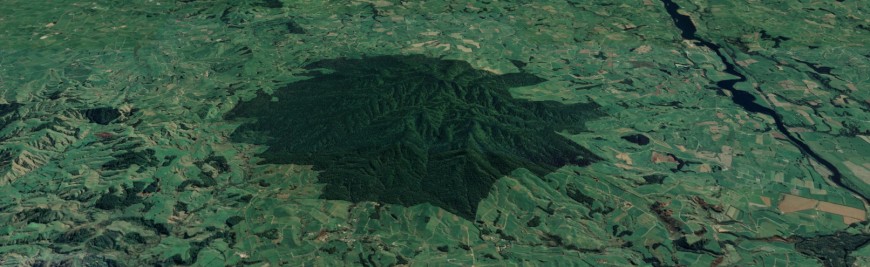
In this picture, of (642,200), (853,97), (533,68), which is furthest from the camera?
(533,68)

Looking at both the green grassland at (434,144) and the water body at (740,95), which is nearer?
the green grassland at (434,144)

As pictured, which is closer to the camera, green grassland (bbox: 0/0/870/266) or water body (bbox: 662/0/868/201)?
green grassland (bbox: 0/0/870/266)

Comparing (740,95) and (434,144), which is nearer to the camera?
(434,144)

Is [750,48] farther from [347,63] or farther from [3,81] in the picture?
[3,81]

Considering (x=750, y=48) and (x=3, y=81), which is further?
(x=750, y=48)

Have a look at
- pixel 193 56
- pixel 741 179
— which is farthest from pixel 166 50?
pixel 741 179
